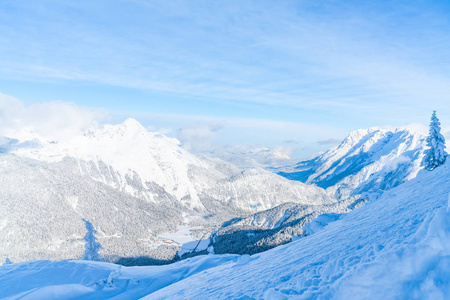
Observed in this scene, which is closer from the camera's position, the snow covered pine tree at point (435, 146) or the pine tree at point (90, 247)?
the snow covered pine tree at point (435, 146)

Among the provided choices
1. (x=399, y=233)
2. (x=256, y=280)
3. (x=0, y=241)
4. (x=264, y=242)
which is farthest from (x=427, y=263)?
(x=0, y=241)

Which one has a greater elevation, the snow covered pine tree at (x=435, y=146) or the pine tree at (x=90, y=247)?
the snow covered pine tree at (x=435, y=146)

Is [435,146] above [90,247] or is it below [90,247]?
above

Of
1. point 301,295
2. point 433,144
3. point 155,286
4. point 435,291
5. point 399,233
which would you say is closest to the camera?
point 435,291

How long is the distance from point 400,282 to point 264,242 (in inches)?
4143

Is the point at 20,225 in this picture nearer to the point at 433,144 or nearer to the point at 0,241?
the point at 0,241

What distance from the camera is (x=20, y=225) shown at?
181875mm

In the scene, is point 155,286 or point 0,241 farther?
point 0,241

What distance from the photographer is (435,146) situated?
139 ft

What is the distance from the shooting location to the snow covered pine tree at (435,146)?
4109 cm

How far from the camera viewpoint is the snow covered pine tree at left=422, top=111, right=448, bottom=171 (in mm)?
41094

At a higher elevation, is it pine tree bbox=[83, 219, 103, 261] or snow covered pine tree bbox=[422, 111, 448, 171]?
snow covered pine tree bbox=[422, 111, 448, 171]

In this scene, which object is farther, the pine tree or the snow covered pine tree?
the pine tree

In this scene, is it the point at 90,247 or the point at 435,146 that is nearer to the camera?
the point at 435,146
